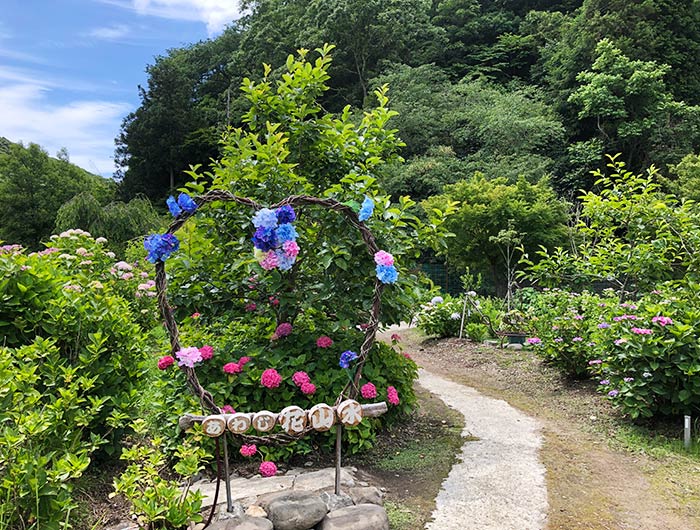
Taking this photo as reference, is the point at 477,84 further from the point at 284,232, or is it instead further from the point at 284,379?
the point at 284,232

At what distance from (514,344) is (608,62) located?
12.2 metres

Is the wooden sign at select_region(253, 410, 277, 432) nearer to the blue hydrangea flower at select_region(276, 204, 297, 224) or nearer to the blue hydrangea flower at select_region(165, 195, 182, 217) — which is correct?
the blue hydrangea flower at select_region(276, 204, 297, 224)

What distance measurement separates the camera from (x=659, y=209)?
4.47m

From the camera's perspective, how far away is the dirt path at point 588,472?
243cm

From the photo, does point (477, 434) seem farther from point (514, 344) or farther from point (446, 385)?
point (514, 344)

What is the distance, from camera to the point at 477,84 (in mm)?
17109

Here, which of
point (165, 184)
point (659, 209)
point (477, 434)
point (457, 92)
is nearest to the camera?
point (477, 434)

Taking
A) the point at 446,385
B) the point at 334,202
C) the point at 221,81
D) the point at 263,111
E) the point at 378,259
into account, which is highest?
the point at 221,81

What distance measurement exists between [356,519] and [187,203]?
1.65 meters

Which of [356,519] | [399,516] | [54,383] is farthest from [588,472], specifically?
[54,383]

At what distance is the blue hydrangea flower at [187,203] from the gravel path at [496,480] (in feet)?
6.27

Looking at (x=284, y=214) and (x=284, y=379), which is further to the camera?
(x=284, y=379)

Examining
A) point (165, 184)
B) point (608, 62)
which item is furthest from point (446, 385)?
point (165, 184)

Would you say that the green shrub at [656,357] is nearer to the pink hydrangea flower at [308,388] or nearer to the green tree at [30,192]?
the pink hydrangea flower at [308,388]
